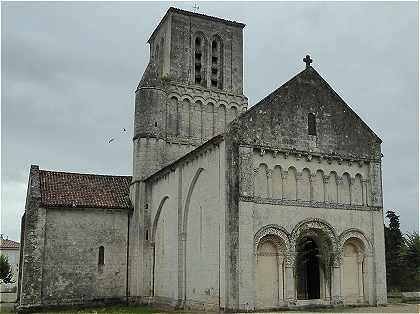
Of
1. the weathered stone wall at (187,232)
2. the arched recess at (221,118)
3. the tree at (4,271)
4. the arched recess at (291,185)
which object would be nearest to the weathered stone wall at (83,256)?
the weathered stone wall at (187,232)

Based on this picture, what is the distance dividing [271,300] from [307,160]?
772 centimetres

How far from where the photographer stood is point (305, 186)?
29016mm

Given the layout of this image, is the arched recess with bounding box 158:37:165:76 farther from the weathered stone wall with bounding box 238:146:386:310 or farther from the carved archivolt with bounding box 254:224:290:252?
the carved archivolt with bounding box 254:224:290:252

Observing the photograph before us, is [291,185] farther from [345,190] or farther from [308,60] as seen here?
[308,60]

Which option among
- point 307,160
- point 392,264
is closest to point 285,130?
point 307,160

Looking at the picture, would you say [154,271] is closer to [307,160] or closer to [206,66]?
[307,160]

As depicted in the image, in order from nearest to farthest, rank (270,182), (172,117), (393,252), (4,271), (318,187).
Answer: (270,182) → (318,187) → (172,117) → (393,252) → (4,271)

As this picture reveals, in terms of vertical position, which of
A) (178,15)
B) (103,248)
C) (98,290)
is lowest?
(98,290)

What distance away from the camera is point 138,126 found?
3994cm

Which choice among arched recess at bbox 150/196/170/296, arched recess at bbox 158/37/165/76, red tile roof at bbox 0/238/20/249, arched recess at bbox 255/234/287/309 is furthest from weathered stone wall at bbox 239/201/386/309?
red tile roof at bbox 0/238/20/249

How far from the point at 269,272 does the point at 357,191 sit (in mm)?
7448

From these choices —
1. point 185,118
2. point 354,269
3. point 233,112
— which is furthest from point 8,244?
point 354,269

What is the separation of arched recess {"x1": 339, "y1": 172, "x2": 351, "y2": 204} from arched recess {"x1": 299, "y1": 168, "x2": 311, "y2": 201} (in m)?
2.16

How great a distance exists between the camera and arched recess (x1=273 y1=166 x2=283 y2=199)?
2806 cm
